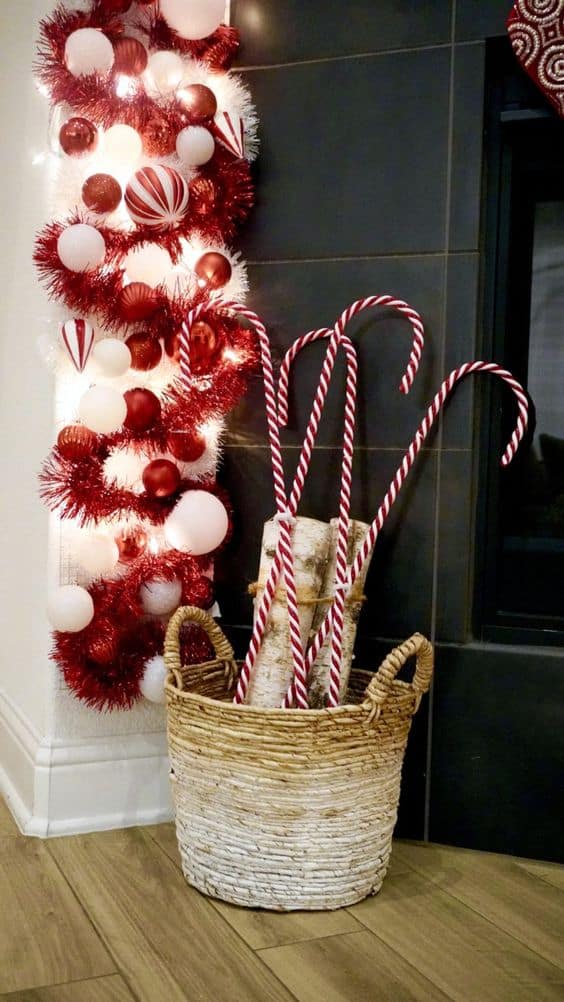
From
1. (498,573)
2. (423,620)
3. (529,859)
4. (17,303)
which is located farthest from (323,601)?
(17,303)

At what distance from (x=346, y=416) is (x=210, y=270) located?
16.6 inches

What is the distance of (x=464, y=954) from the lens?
1581 millimetres

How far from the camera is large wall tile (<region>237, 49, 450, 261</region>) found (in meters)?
2.04

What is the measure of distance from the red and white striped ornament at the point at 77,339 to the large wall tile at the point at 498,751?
0.92m

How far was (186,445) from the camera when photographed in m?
2.07

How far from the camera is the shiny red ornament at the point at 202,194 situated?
2080 mm

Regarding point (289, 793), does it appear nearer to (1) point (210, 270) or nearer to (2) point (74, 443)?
(2) point (74, 443)

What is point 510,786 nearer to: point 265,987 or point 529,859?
point 529,859

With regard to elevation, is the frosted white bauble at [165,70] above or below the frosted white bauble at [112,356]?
above

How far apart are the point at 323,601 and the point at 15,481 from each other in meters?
0.86

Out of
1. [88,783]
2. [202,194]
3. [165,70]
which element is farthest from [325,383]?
[88,783]

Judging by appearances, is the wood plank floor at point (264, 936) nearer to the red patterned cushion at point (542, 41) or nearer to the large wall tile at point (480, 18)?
the red patterned cushion at point (542, 41)

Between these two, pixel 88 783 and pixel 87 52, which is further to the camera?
pixel 88 783

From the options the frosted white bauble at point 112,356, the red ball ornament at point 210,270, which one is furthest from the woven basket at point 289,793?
the red ball ornament at point 210,270
